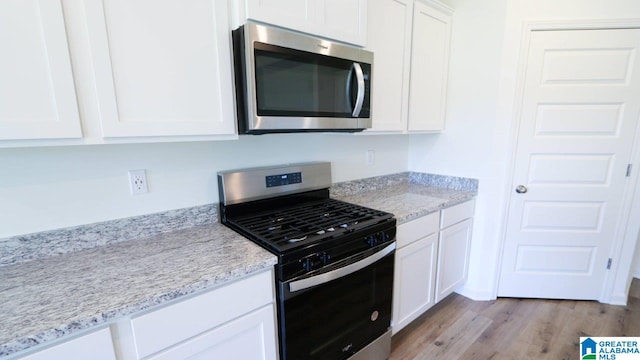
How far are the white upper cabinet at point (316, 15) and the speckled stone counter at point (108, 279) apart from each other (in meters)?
0.97

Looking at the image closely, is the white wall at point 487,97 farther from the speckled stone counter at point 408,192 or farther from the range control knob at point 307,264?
the range control knob at point 307,264

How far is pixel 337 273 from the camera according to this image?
52.2 inches

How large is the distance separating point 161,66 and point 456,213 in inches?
81.6

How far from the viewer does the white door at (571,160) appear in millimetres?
2062

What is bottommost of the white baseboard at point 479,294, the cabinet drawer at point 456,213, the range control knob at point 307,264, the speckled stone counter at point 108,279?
the white baseboard at point 479,294

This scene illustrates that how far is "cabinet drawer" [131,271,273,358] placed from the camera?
0.93 meters

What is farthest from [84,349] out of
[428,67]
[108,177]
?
[428,67]

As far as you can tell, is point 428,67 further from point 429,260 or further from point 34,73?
point 34,73

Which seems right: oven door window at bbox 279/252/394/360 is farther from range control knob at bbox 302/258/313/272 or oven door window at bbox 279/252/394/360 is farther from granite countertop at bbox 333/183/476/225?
granite countertop at bbox 333/183/476/225

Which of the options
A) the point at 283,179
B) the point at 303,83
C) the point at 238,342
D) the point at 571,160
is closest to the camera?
the point at 238,342

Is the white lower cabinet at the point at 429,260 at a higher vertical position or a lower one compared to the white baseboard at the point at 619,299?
higher

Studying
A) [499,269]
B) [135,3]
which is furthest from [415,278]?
[135,3]

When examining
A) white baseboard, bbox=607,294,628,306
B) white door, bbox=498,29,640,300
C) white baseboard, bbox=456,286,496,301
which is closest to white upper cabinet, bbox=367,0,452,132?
white door, bbox=498,29,640,300

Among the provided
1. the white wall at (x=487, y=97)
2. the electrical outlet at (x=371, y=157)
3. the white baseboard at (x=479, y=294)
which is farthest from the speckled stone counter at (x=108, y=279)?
the white baseboard at (x=479, y=294)
